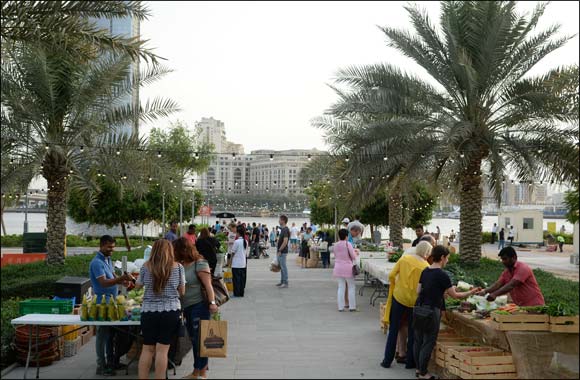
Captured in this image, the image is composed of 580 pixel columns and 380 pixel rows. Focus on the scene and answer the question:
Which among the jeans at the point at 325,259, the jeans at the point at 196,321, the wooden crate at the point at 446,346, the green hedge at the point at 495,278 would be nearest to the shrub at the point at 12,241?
the jeans at the point at 325,259

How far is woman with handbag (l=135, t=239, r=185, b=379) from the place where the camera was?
6.89m

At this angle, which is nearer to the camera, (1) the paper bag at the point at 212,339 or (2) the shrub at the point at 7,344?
(1) the paper bag at the point at 212,339

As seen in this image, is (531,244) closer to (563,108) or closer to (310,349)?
(563,108)

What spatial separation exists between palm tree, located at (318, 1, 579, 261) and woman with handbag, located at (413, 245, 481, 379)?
25.3 feet

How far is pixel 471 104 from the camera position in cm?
1638

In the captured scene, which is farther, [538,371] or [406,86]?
[406,86]

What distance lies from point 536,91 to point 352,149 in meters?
4.70

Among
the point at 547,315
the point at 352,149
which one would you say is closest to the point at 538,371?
the point at 547,315

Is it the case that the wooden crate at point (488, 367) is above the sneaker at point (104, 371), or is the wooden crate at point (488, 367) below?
above

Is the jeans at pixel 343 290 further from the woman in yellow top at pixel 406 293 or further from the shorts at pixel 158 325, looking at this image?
the shorts at pixel 158 325

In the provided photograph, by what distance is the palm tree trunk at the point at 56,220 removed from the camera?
666 inches

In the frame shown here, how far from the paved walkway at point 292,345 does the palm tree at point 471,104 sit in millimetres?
4044

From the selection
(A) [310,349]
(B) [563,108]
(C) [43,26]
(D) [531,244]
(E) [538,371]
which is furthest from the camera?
(D) [531,244]

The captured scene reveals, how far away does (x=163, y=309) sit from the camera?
22.6 feet
